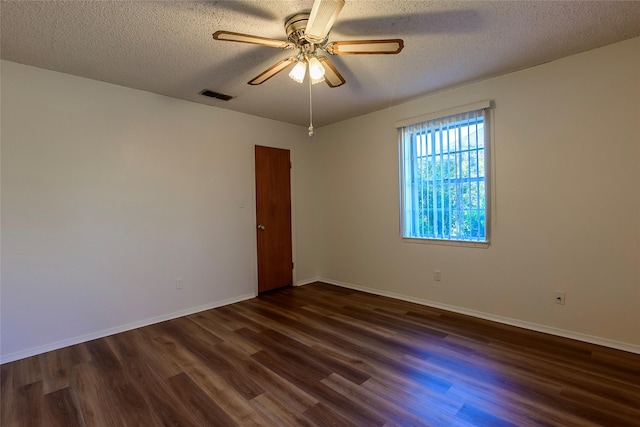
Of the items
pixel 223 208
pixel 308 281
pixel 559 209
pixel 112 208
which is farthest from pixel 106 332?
pixel 559 209

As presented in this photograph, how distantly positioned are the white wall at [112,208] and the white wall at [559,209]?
237cm

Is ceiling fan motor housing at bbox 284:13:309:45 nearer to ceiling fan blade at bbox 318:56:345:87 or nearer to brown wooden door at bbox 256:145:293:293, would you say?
ceiling fan blade at bbox 318:56:345:87

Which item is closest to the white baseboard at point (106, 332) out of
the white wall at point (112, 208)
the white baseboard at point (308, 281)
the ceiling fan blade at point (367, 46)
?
the white wall at point (112, 208)

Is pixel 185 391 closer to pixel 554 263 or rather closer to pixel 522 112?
pixel 554 263

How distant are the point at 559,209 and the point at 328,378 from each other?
8.05ft

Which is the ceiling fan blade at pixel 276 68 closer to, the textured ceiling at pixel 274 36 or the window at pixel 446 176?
the textured ceiling at pixel 274 36

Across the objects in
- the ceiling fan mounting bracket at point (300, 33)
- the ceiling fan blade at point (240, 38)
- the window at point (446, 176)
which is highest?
the ceiling fan mounting bracket at point (300, 33)

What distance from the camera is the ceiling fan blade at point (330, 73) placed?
216 cm

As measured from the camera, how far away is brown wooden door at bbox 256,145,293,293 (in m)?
4.24

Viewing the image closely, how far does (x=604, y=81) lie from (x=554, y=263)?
156 centimetres

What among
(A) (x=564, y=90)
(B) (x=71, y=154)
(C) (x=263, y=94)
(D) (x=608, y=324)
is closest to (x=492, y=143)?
(A) (x=564, y=90)

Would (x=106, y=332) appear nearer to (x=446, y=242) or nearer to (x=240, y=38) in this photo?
(x=240, y=38)

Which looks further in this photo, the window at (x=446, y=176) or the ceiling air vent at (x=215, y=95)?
the ceiling air vent at (x=215, y=95)

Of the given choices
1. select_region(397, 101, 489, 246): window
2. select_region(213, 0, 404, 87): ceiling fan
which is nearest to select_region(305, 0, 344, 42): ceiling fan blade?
select_region(213, 0, 404, 87): ceiling fan
